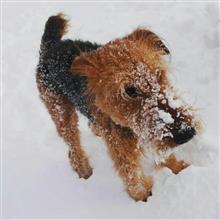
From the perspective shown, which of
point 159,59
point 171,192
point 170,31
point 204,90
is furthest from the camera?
point 170,31

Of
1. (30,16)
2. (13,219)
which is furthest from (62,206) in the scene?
(30,16)

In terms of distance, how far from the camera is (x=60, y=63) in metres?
3.71

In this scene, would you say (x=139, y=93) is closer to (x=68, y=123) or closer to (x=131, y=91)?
(x=131, y=91)

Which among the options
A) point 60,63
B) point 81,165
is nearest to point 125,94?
point 60,63

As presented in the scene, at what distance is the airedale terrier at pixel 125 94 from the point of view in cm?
287

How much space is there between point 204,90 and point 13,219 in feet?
7.61

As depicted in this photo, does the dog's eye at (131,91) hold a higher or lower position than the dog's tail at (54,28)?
lower

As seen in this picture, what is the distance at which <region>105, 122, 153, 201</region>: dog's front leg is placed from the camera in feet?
11.1

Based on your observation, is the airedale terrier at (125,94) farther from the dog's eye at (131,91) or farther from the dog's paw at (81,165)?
the dog's paw at (81,165)

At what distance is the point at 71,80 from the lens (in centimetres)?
358

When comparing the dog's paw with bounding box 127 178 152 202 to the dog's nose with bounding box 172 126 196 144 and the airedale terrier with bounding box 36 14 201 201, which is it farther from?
the dog's nose with bounding box 172 126 196 144

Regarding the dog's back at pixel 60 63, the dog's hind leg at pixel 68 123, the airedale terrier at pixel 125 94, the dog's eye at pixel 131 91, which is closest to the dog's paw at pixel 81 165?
the dog's hind leg at pixel 68 123

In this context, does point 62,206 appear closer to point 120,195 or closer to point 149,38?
point 120,195

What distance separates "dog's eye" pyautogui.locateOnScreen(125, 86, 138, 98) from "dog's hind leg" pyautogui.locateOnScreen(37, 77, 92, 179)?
3.71ft
